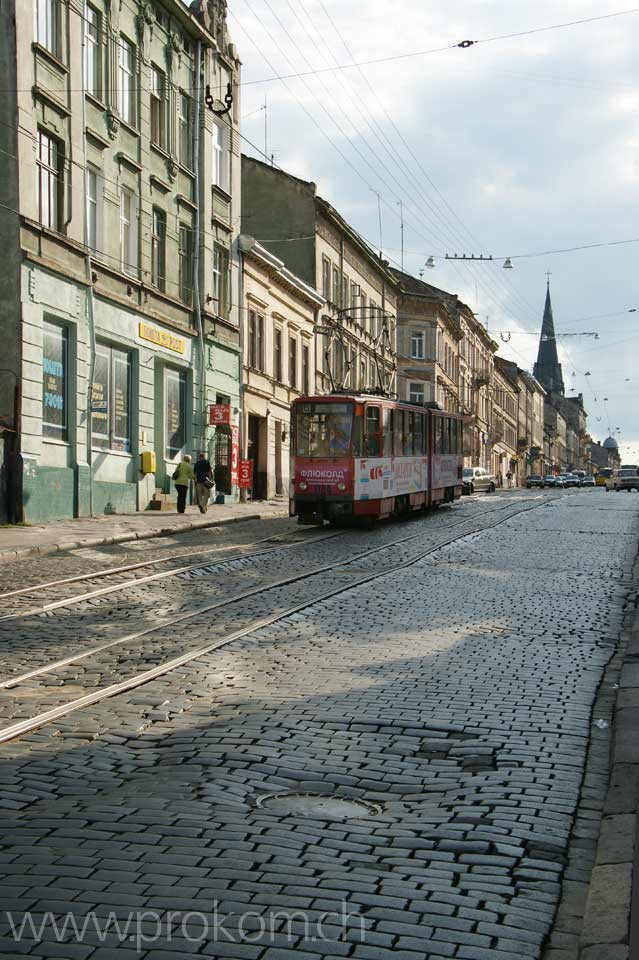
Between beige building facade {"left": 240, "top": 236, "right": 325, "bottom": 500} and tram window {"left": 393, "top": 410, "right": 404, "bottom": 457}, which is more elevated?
beige building facade {"left": 240, "top": 236, "right": 325, "bottom": 500}

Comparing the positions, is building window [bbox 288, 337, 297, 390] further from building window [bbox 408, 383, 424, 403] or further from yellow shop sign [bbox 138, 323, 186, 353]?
building window [bbox 408, 383, 424, 403]

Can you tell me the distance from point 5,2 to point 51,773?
20729 millimetres

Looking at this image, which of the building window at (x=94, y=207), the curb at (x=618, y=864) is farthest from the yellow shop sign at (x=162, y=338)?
the curb at (x=618, y=864)

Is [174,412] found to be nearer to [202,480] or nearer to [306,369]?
[202,480]

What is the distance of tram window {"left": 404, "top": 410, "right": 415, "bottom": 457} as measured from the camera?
2934cm

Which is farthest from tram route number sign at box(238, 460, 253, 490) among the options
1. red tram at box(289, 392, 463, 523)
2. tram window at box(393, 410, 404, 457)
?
red tram at box(289, 392, 463, 523)

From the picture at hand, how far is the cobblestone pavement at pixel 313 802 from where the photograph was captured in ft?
12.7

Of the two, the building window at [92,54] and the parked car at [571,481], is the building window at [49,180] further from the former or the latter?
the parked car at [571,481]

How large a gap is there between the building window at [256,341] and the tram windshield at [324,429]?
541 inches

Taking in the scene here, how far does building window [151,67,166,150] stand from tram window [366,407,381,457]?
34.2 feet

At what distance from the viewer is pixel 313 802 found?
17.5ft

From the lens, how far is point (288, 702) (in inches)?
293

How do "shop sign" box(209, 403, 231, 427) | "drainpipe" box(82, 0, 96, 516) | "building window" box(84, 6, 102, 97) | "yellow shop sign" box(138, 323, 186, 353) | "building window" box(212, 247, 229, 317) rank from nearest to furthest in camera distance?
"drainpipe" box(82, 0, 96, 516), "building window" box(84, 6, 102, 97), "yellow shop sign" box(138, 323, 186, 353), "shop sign" box(209, 403, 231, 427), "building window" box(212, 247, 229, 317)

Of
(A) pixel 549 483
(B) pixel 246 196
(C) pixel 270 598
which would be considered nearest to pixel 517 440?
(A) pixel 549 483
